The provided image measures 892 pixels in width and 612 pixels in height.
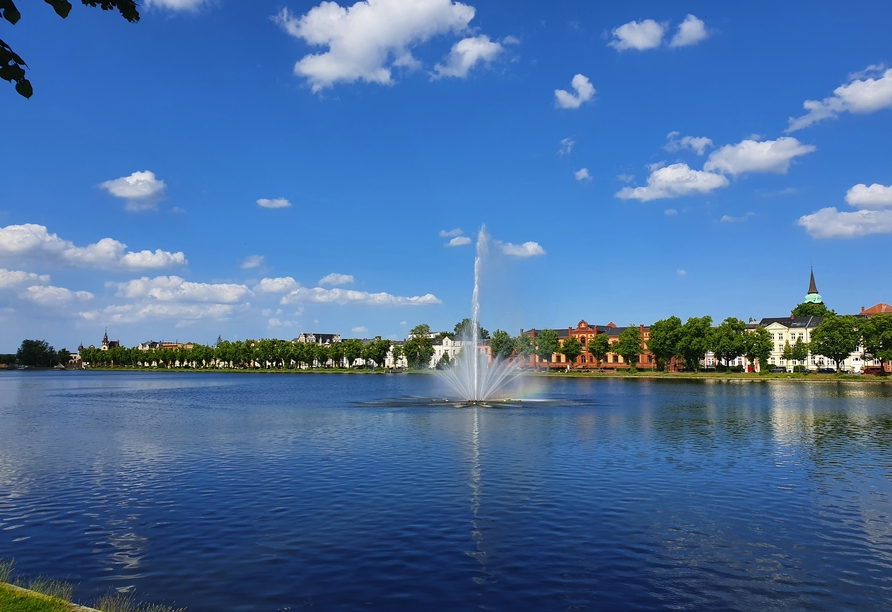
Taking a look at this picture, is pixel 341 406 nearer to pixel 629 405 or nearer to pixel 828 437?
pixel 629 405

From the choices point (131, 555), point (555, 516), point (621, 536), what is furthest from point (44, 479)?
point (621, 536)

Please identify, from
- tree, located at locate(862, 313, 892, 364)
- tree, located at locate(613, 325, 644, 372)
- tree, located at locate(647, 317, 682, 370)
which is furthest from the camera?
tree, located at locate(613, 325, 644, 372)

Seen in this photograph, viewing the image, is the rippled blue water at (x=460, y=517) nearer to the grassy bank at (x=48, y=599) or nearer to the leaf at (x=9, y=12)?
the grassy bank at (x=48, y=599)

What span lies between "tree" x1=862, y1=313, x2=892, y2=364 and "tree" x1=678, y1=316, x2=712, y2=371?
111ft

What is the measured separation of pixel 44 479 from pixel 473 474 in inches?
809

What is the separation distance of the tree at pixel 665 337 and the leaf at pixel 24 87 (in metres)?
171

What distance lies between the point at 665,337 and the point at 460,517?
15770cm

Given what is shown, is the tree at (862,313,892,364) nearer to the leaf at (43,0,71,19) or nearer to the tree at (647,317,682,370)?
the tree at (647,317,682,370)

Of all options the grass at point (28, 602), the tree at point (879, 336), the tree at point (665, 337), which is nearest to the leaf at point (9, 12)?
the grass at point (28, 602)

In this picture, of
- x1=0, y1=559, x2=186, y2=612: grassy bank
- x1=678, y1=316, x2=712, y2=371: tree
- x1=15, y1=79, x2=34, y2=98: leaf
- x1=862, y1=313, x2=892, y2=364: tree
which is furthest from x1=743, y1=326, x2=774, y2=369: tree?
x1=15, y1=79, x2=34, y2=98: leaf

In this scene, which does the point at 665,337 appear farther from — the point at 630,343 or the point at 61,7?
the point at 61,7

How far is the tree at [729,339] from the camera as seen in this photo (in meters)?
156

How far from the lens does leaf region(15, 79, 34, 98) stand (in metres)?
8.04

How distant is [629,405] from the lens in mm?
73062
